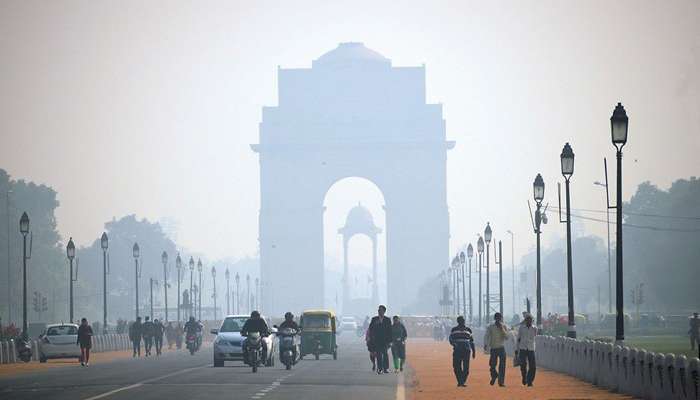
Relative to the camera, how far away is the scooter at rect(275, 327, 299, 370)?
4369 centimetres

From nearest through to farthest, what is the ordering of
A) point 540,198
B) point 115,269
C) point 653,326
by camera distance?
1. point 540,198
2. point 653,326
3. point 115,269

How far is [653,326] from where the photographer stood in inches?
3674

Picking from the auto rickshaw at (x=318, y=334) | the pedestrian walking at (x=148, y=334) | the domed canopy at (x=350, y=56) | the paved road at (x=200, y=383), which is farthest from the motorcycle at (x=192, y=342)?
the domed canopy at (x=350, y=56)

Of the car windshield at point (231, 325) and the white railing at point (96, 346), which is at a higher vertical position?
the car windshield at point (231, 325)

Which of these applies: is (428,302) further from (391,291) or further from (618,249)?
(618,249)

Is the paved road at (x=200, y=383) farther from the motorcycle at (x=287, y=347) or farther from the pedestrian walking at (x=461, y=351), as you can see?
the pedestrian walking at (x=461, y=351)

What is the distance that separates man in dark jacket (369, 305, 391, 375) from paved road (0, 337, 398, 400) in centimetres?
55

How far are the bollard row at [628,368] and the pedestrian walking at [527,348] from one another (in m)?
1.35

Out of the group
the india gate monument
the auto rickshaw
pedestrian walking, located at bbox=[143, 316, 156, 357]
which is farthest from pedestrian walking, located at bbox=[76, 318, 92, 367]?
the india gate monument

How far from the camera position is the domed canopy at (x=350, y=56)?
16462 centimetres

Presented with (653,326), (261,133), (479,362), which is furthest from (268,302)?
(479,362)

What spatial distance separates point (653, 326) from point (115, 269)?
96943 mm

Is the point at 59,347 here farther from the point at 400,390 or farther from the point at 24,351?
the point at 400,390

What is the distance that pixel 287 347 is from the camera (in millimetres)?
43812
